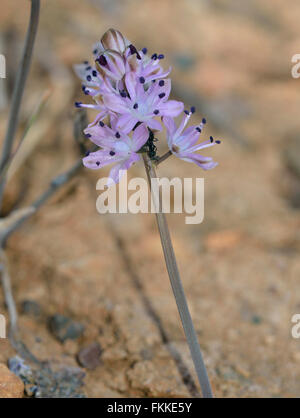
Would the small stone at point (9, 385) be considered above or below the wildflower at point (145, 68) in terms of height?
below

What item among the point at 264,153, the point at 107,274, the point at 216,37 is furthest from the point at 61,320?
the point at 216,37

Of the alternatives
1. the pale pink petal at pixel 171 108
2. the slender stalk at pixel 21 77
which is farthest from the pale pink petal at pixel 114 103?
the slender stalk at pixel 21 77

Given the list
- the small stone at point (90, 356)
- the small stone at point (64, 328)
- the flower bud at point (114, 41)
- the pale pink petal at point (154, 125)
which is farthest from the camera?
the small stone at point (64, 328)

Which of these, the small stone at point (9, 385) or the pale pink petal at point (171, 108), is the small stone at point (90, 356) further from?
the pale pink petal at point (171, 108)

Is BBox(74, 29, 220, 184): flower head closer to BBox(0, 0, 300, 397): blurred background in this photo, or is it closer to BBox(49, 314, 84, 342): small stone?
BBox(0, 0, 300, 397): blurred background

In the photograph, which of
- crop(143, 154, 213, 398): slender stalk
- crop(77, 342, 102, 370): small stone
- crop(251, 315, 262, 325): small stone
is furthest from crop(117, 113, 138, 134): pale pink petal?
crop(251, 315, 262, 325): small stone

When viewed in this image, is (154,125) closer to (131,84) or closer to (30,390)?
(131,84)
